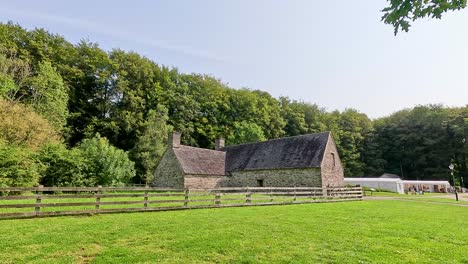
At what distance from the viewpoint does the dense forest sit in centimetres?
2080

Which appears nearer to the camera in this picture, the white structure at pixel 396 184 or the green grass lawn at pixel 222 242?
the green grass lawn at pixel 222 242

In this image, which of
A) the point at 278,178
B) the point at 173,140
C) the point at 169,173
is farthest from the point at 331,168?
the point at 169,173

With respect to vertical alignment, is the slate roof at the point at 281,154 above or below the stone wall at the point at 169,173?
above

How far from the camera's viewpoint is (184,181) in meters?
26.4

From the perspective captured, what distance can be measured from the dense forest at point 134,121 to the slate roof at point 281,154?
10.7m

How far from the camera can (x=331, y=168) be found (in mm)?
26141

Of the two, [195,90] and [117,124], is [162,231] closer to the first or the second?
[117,124]

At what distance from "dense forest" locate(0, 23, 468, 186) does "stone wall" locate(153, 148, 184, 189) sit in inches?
110

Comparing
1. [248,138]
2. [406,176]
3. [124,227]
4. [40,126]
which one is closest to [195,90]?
[248,138]

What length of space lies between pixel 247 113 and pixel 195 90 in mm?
10278

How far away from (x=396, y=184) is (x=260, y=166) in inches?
878

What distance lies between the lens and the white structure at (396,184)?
39062 mm

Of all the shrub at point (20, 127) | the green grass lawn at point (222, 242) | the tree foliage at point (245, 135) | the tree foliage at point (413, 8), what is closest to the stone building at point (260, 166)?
the shrub at point (20, 127)

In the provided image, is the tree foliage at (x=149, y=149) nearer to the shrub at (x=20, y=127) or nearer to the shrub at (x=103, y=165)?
the shrub at (x=103, y=165)
